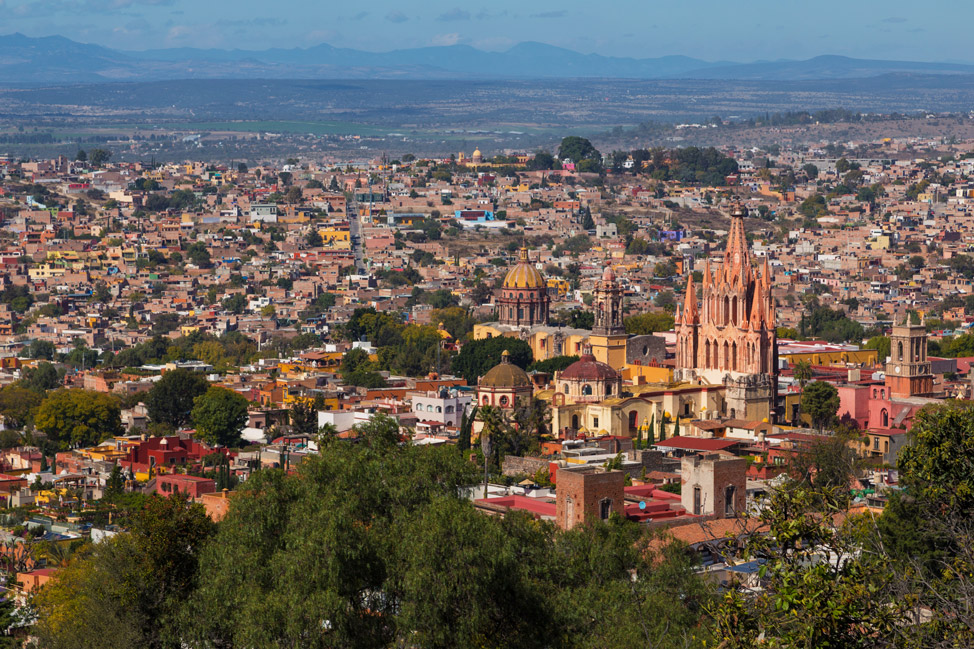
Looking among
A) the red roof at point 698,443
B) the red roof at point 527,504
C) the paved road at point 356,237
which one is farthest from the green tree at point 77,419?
the paved road at point 356,237

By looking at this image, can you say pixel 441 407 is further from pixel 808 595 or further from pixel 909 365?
pixel 808 595

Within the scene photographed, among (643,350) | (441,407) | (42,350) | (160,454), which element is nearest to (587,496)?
(160,454)

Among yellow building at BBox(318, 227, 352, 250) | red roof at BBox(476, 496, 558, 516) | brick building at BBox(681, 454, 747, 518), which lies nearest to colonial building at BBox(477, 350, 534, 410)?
red roof at BBox(476, 496, 558, 516)

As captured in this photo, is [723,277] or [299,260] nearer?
[723,277]

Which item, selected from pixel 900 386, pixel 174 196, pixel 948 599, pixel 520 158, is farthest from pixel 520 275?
pixel 520 158

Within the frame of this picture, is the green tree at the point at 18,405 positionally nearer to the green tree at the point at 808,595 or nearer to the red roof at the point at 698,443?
the red roof at the point at 698,443

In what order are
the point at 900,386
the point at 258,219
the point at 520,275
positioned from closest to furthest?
the point at 900,386 < the point at 520,275 < the point at 258,219

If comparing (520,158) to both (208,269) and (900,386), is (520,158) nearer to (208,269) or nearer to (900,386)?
(208,269)
